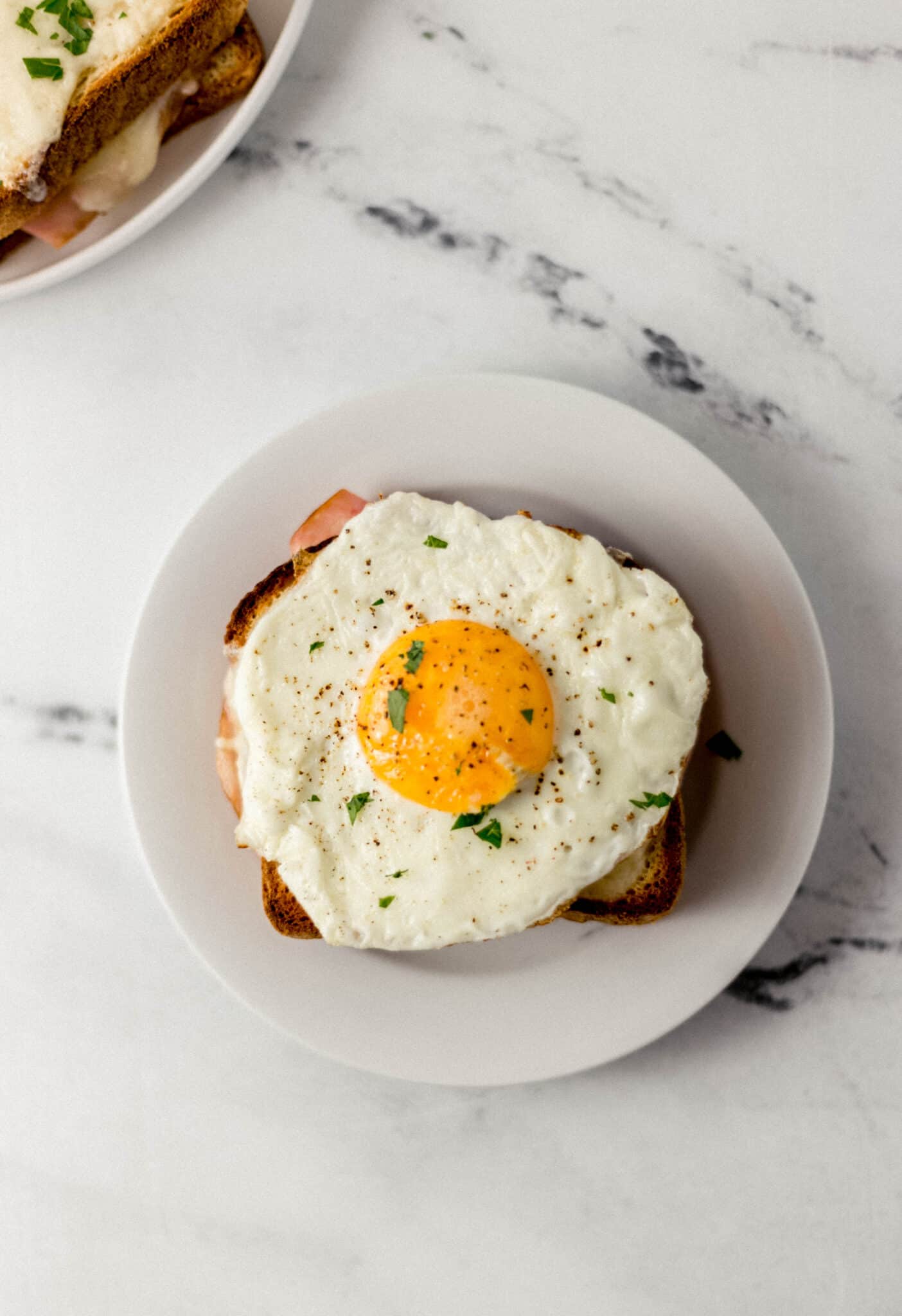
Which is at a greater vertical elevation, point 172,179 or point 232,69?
point 232,69

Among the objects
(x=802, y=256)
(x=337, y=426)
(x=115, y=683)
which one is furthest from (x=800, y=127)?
(x=115, y=683)

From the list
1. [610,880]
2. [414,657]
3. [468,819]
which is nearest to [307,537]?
[414,657]

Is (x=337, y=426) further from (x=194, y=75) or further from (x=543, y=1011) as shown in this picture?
A: (x=543, y=1011)

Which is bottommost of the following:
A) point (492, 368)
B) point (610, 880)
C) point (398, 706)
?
point (610, 880)

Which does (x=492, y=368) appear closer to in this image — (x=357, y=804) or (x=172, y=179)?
(x=172, y=179)

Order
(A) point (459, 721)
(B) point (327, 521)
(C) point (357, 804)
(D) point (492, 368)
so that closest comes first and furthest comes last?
(A) point (459, 721) → (C) point (357, 804) → (B) point (327, 521) → (D) point (492, 368)

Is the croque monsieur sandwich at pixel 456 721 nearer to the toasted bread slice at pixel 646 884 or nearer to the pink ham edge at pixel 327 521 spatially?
the pink ham edge at pixel 327 521

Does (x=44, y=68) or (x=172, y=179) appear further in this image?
(x=172, y=179)
